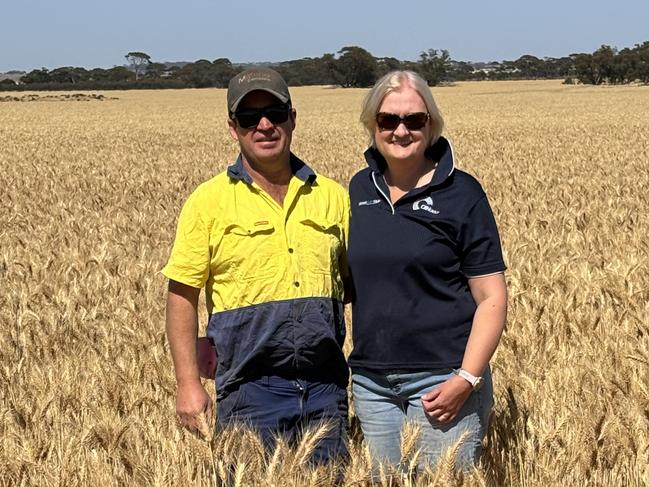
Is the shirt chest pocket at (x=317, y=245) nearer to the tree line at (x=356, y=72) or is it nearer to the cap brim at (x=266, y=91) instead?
the cap brim at (x=266, y=91)

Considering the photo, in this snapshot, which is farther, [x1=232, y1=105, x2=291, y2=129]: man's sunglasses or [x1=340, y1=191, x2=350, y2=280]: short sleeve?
[x1=340, y1=191, x2=350, y2=280]: short sleeve

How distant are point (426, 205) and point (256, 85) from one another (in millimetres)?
616

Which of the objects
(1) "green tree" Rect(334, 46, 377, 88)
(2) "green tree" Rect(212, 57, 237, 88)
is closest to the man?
(1) "green tree" Rect(334, 46, 377, 88)

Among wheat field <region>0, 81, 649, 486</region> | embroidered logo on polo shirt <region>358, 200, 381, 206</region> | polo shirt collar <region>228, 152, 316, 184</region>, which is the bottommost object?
wheat field <region>0, 81, 649, 486</region>

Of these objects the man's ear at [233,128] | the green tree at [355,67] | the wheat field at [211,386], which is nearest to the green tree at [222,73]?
the green tree at [355,67]

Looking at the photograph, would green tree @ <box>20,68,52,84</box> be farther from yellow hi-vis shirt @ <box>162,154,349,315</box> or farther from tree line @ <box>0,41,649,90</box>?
yellow hi-vis shirt @ <box>162,154,349,315</box>

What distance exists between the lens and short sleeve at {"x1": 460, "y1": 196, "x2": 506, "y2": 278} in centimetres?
246

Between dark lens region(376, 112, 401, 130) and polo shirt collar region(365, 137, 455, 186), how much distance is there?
0.41 feet

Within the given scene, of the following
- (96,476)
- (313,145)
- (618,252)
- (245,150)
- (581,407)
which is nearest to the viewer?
(96,476)

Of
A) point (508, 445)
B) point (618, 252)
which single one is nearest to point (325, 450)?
point (508, 445)

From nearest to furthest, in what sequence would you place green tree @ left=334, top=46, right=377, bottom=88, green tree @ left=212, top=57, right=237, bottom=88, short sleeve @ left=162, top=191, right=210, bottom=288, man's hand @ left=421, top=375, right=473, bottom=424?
man's hand @ left=421, top=375, right=473, bottom=424, short sleeve @ left=162, top=191, right=210, bottom=288, green tree @ left=334, top=46, right=377, bottom=88, green tree @ left=212, top=57, right=237, bottom=88

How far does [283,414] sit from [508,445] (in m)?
0.85

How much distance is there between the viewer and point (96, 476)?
244 centimetres

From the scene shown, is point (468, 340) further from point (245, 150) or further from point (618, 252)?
point (618, 252)
